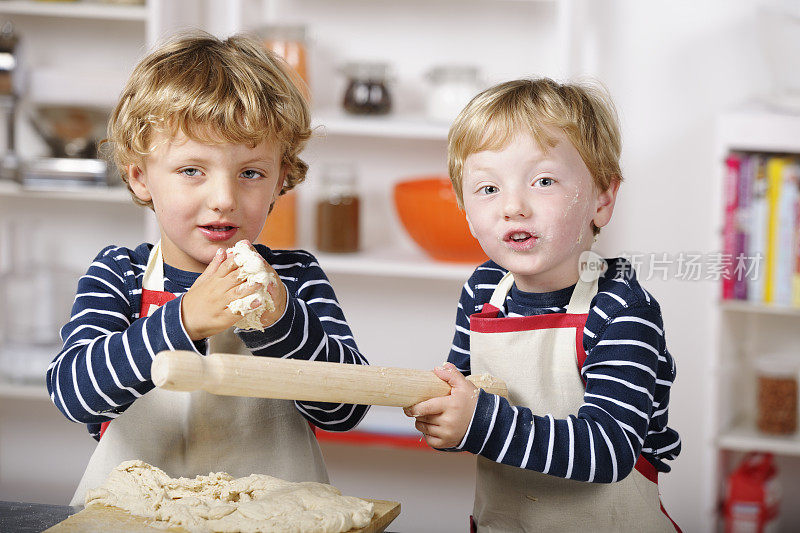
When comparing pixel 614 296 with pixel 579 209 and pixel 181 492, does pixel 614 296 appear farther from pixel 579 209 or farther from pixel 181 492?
pixel 181 492

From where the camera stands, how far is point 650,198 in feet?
7.44

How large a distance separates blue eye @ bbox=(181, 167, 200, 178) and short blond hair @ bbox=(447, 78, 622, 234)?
0.27 meters

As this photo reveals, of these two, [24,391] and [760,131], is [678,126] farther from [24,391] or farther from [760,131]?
[24,391]

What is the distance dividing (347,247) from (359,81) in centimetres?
39

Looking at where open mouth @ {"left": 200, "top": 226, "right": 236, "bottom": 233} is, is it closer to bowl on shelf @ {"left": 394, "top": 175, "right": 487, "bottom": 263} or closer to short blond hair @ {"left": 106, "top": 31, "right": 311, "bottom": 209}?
short blond hair @ {"left": 106, "top": 31, "right": 311, "bottom": 209}

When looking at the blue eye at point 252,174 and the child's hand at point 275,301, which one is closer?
the child's hand at point 275,301

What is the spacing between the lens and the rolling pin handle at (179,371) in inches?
26.9

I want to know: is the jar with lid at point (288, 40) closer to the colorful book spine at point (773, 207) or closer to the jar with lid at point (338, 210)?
the jar with lid at point (338, 210)

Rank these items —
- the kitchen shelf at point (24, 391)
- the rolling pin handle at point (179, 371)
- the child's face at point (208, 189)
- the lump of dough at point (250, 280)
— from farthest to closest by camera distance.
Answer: the kitchen shelf at point (24, 391) → the child's face at point (208, 189) → the lump of dough at point (250, 280) → the rolling pin handle at point (179, 371)

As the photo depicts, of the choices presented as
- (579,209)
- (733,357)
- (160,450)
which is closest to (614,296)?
(579,209)

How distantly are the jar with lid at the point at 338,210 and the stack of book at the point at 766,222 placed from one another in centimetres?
84

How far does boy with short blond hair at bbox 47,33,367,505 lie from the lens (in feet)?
2.77

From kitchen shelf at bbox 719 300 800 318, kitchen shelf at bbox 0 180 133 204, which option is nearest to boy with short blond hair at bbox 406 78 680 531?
kitchen shelf at bbox 719 300 800 318

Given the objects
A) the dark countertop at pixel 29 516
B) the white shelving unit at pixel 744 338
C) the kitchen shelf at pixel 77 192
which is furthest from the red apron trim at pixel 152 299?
the white shelving unit at pixel 744 338
